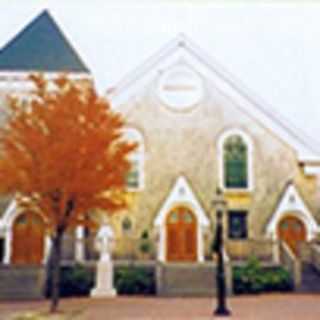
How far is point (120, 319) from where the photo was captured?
34.1 ft

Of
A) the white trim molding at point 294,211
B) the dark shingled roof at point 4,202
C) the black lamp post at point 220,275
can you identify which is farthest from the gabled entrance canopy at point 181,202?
the black lamp post at point 220,275

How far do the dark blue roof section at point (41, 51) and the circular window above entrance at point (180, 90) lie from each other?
338 cm

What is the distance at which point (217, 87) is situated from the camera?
18578mm

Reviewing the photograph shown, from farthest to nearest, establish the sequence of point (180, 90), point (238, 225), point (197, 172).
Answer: point (180, 90)
point (197, 172)
point (238, 225)

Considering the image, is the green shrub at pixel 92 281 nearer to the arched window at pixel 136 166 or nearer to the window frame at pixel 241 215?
the arched window at pixel 136 166

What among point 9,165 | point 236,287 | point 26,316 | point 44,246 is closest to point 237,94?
point 236,287

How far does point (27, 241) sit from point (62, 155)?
686 centimetres

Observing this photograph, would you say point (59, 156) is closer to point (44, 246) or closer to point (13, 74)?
point (44, 246)

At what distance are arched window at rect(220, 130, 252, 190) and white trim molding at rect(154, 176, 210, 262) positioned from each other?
1.25 meters

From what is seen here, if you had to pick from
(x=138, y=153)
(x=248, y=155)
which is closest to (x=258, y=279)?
(x=248, y=155)

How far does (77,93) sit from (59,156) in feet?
5.00

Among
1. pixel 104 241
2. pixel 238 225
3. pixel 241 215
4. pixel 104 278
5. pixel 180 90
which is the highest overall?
pixel 180 90

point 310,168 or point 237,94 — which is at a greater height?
point 237,94

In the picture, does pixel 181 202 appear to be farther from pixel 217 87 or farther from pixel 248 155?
pixel 217 87
